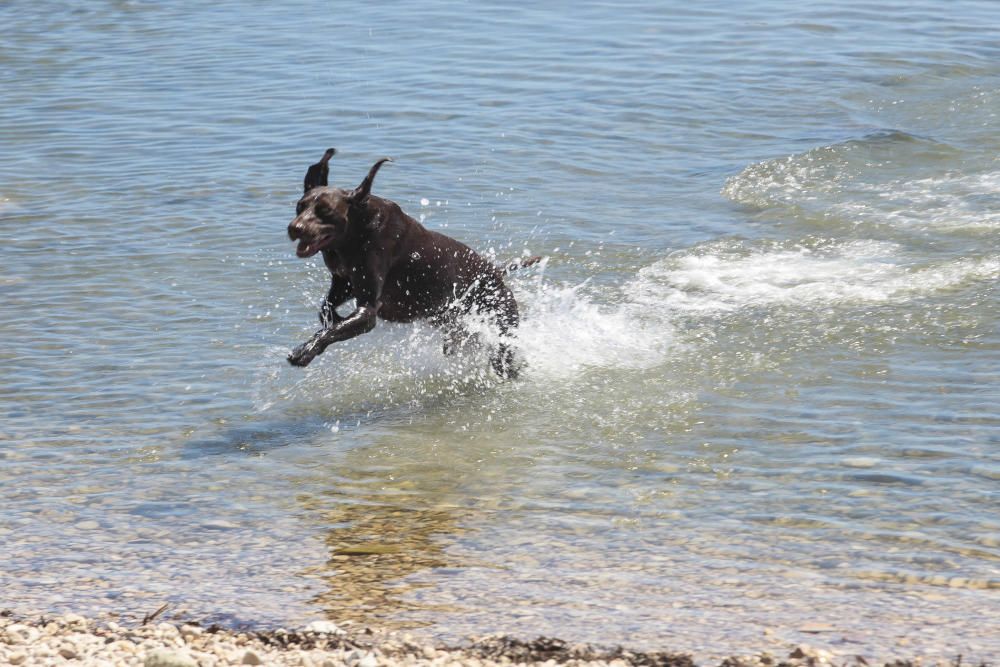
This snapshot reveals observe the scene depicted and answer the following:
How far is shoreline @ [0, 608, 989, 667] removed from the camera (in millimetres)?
4934

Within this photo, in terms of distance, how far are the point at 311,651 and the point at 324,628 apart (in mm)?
226

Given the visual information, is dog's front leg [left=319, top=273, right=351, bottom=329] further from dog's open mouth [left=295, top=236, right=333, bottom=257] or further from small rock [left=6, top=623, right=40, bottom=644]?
small rock [left=6, top=623, right=40, bottom=644]

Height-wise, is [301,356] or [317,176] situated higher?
[317,176]

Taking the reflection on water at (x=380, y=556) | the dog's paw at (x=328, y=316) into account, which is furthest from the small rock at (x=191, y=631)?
the dog's paw at (x=328, y=316)

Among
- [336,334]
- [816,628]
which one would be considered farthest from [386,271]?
[816,628]

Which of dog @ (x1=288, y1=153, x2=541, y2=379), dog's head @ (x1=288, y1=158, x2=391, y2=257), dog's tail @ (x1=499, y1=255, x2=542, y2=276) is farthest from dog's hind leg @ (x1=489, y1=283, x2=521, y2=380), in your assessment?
dog's head @ (x1=288, y1=158, x2=391, y2=257)

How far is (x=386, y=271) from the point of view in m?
8.09

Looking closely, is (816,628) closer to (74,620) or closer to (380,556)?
(380,556)

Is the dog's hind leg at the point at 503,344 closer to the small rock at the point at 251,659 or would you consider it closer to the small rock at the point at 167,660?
the small rock at the point at 251,659

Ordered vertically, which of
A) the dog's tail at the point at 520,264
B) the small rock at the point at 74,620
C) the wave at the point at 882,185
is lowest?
the small rock at the point at 74,620

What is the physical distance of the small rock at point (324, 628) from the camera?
17.3 feet

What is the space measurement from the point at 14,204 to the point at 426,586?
304 inches

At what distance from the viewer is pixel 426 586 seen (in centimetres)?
584

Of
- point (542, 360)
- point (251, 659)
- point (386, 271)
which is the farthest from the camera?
point (542, 360)
